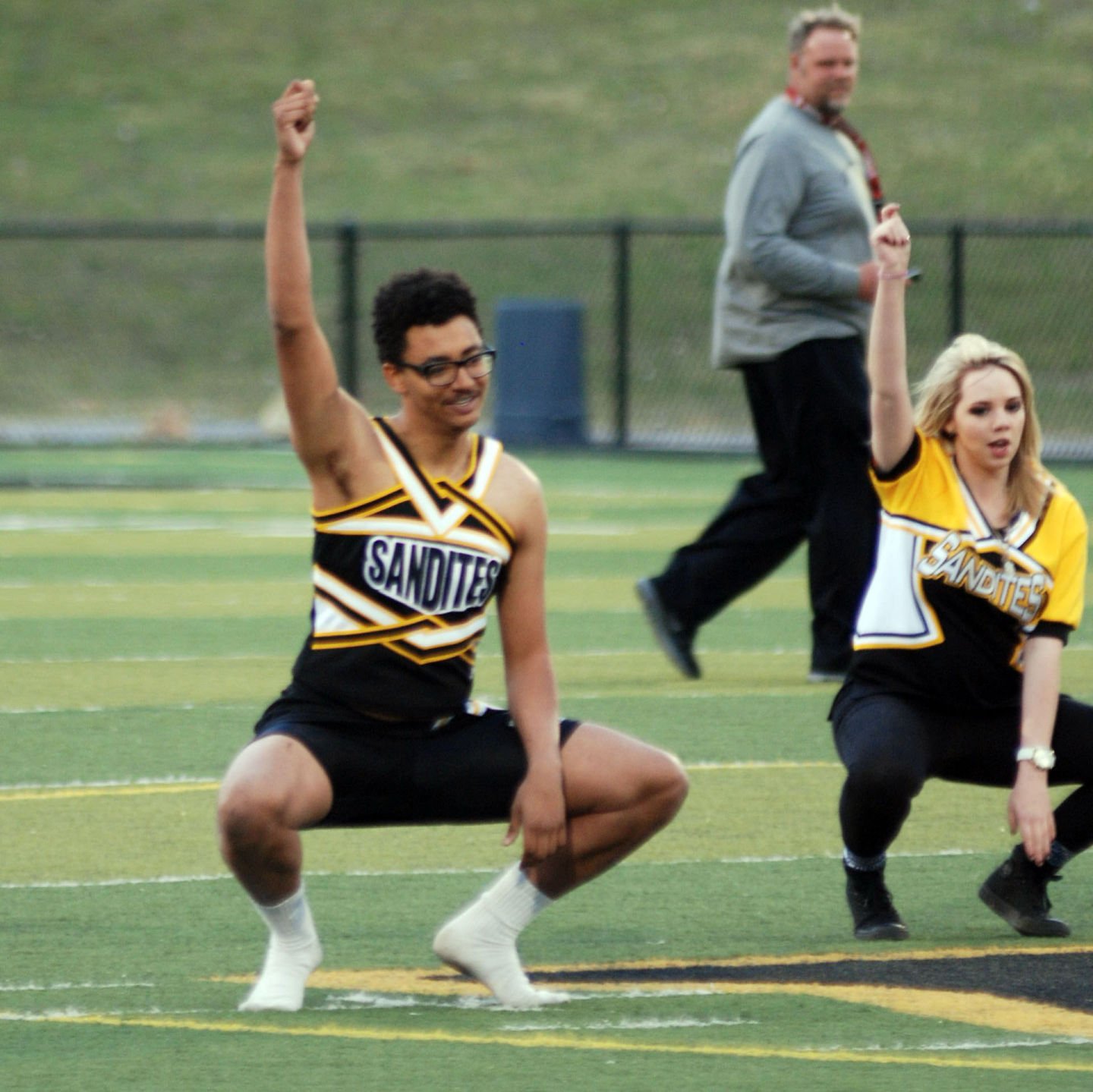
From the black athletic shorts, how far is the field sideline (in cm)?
35

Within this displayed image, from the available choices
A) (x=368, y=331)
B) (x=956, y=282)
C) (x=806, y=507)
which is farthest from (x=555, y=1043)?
(x=368, y=331)

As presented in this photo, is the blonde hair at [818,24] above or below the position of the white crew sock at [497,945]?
above

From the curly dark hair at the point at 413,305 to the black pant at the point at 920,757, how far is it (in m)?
1.25

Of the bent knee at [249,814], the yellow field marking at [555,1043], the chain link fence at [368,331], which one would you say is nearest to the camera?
the yellow field marking at [555,1043]

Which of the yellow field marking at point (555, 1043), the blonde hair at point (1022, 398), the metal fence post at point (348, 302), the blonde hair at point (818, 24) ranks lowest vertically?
the metal fence post at point (348, 302)

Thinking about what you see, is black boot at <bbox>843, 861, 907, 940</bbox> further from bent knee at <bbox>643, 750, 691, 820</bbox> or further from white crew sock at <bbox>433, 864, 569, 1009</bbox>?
white crew sock at <bbox>433, 864, 569, 1009</bbox>

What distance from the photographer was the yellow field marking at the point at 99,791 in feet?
23.3

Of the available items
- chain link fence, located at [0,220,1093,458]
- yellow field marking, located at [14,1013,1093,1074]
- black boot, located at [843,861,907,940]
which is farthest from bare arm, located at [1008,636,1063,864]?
chain link fence, located at [0,220,1093,458]

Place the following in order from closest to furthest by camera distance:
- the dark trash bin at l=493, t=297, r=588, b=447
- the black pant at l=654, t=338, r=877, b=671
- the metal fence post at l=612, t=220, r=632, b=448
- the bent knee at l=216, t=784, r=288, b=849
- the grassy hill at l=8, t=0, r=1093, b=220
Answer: the bent knee at l=216, t=784, r=288, b=849, the black pant at l=654, t=338, r=877, b=671, the metal fence post at l=612, t=220, r=632, b=448, the dark trash bin at l=493, t=297, r=588, b=447, the grassy hill at l=8, t=0, r=1093, b=220

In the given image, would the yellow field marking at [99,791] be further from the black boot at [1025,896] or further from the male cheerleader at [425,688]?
→ the black boot at [1025,896]

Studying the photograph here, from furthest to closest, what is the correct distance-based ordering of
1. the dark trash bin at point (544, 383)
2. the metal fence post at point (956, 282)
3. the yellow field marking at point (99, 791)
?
the dark trash bin at point (544, 383) → the metal fence post at point (956, 282) → the yellow field marking at point (99, 791)

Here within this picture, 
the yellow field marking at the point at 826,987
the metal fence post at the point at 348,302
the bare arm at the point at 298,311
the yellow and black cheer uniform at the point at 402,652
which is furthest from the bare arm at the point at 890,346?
the metal fence post at the point at 348,302

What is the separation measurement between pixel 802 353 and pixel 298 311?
14.0 feet

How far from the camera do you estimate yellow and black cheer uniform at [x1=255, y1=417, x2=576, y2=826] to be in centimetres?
487
